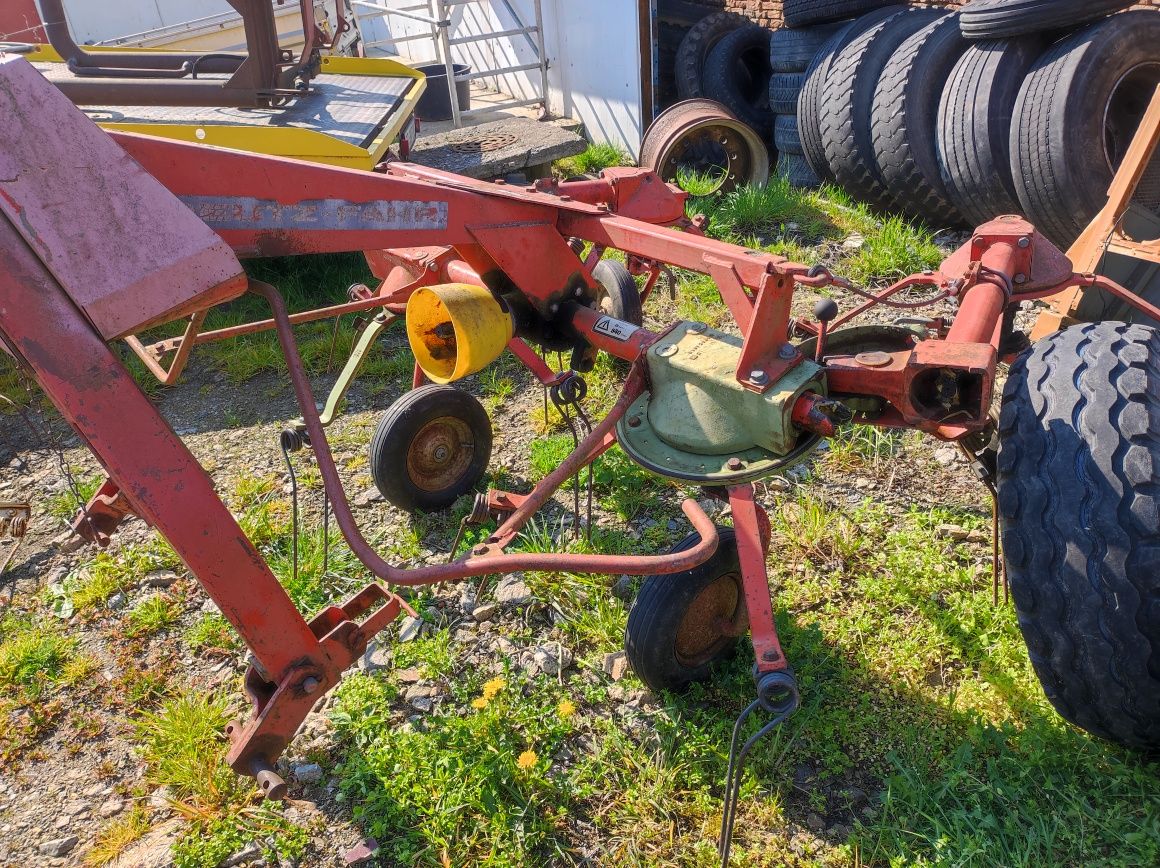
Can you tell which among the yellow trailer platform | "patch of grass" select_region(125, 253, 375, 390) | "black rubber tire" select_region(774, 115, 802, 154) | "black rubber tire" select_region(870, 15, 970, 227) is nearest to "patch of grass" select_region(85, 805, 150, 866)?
"patch of grass" select_region(125, 253, 375, 390)

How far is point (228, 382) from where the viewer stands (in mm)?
4633

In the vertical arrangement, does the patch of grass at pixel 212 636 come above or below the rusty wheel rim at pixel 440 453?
below

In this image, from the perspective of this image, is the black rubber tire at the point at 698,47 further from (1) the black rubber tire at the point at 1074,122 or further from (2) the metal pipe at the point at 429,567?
(2) the metal pipe at the point at 429,567

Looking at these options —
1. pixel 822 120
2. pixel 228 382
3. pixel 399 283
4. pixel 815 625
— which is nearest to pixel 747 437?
pixel 815 625

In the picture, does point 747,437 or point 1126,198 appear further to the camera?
point 1126,198

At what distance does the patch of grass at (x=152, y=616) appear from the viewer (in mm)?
2924

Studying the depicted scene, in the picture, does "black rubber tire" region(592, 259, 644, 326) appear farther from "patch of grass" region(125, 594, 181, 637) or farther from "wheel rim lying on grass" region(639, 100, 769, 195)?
"patch of grass" region(125, 594, 181, 637)

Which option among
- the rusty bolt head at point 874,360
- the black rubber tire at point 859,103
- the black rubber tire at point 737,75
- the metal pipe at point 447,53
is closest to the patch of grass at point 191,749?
the rusty bolt head at point 874,360

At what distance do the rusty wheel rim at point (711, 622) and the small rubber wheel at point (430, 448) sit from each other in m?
1.34

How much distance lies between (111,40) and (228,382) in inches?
225

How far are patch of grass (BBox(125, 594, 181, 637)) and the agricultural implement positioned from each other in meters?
0.44

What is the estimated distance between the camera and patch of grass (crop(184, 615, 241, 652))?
284 cm

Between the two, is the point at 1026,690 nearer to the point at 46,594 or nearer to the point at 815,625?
the point at 815,625

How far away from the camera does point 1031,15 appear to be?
448cm
